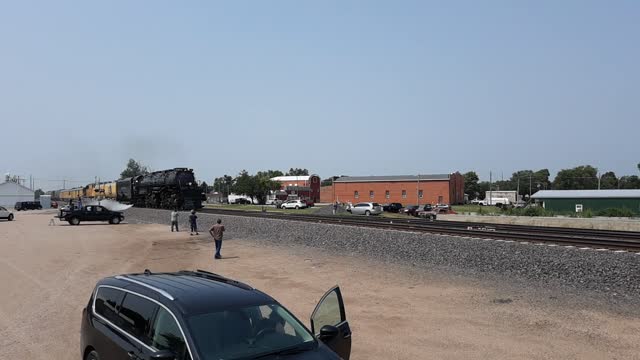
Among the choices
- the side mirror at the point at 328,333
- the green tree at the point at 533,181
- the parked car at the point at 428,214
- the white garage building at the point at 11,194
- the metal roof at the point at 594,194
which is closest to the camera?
the side mirror at the point at 328,333

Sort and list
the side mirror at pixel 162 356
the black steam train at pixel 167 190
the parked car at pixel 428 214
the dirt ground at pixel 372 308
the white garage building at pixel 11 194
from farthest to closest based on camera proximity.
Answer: the white garage building at pixel 11 194, the black steam train at pixel 167 190, the parked car at pixel 428 214, the dirt ground at pixel 372 308, the side mirror at pixel 162 356

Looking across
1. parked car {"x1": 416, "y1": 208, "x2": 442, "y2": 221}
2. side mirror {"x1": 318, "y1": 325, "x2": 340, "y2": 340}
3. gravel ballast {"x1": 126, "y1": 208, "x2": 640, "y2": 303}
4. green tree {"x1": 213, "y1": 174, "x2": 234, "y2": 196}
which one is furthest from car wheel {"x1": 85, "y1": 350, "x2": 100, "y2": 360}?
green tree {"x1": 213, "y1": 174, "x2": 234, "y2": 196}

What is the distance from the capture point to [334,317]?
5.81 meters

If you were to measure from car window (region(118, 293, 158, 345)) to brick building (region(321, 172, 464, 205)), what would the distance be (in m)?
87.4

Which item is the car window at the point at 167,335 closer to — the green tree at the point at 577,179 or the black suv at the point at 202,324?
the black suv at the point at 202,324

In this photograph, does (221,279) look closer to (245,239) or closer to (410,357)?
(410,357)

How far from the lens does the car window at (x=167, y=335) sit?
4.39 m

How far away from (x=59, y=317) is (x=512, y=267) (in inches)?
481

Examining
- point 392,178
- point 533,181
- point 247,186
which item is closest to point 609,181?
point 533,181

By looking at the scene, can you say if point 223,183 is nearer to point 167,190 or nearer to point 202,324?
point 167,190

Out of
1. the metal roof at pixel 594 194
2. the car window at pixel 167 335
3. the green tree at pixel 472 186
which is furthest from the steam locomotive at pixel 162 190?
the green tree at pixel 472 186

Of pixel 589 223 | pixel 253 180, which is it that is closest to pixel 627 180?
Answer: pixel 253 180

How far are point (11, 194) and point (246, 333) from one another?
12007 centimetres

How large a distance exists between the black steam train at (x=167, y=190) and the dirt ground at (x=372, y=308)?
85.0ft
